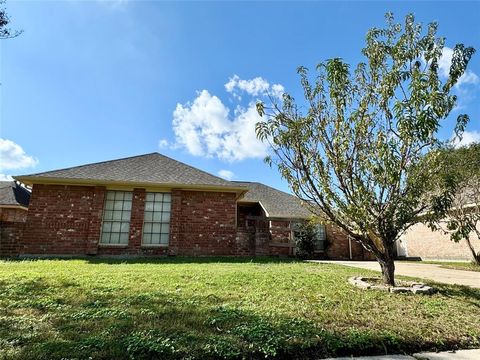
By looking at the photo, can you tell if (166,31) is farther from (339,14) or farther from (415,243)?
(415,243)

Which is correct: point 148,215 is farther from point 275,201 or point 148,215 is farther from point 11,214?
point 11,214

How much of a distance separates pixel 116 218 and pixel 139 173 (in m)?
2.09

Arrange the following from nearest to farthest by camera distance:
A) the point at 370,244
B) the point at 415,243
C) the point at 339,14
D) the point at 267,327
→ the point at 267,327 → the point at 370,244 → the point at 339,14 → the point at 415,243

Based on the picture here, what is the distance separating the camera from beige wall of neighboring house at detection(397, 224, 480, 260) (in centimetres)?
1503

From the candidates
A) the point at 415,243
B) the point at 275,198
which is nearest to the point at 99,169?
the point at 275,198

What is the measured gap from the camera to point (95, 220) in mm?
11492

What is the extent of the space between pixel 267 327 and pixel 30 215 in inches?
455

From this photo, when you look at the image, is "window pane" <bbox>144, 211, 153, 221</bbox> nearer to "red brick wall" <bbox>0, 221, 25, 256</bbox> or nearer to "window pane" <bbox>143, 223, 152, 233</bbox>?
"window pane" <bbox>143, 223, 152, 233</bbox>

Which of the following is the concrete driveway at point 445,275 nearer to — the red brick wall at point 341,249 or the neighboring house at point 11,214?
the red brick wall at point 341,249

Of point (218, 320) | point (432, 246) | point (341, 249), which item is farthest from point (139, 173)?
point (432, 246)

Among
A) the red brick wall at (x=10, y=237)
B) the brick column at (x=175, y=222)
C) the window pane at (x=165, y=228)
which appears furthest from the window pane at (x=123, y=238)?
the red brick wall at (x=10, y=237)

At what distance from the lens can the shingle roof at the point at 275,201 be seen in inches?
622

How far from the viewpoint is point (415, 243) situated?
18.0 m

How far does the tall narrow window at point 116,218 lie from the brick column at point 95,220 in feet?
0.64
